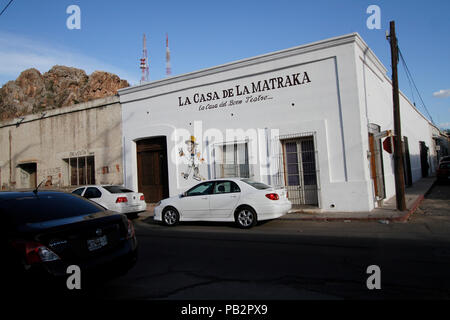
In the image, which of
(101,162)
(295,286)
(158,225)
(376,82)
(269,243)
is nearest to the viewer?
(295,286)

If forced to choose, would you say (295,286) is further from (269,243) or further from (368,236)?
(368,236)

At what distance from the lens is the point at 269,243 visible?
7020 millimetres

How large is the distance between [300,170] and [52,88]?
4758cm

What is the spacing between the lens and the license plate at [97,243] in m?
3.77

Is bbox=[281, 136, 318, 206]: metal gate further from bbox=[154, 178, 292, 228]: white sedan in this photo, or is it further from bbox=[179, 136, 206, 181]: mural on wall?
bbox=[179, 136, 206, 181]: mural on wall

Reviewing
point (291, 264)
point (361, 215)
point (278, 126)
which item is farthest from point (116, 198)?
point (361, 215)

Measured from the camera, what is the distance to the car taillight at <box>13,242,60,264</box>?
129 inches

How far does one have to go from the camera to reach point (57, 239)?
3.49m

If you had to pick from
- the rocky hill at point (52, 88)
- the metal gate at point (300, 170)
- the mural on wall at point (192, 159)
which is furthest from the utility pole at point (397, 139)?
the rocky hill at point (52, 88)

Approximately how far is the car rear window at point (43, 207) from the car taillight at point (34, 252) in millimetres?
454

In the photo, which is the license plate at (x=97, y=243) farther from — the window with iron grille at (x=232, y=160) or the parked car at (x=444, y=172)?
the parked car at (x=444, y=172)

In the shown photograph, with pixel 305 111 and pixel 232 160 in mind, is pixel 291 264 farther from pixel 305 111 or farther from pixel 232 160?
pixel 232 160
